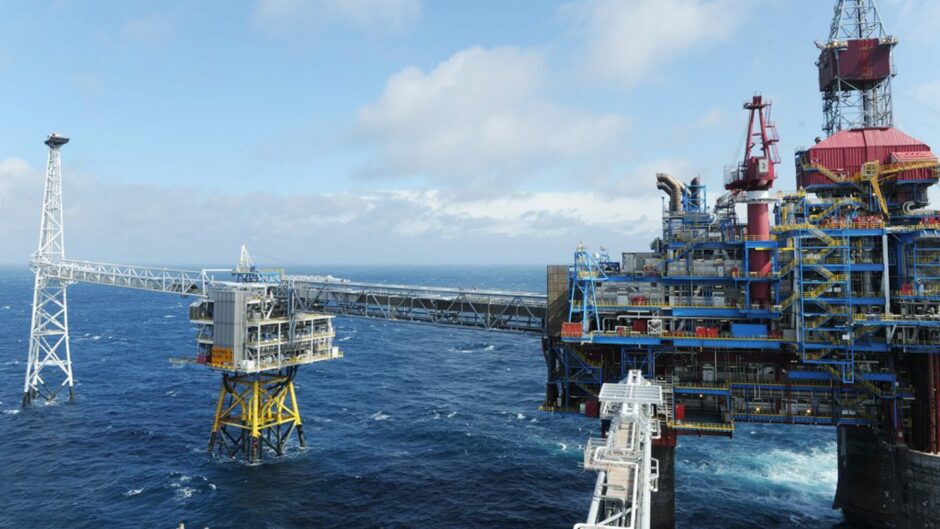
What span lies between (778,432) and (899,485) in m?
29.8

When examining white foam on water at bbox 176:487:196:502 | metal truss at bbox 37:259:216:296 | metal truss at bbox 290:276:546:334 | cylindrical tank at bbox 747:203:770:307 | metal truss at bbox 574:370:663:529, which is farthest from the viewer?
metal truss at bbox 37:259:216:296

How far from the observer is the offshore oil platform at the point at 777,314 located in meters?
42.9

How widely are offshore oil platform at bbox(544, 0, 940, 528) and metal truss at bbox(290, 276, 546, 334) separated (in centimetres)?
579

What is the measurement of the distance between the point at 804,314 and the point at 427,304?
3477 cm

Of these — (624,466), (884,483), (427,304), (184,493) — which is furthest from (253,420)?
(884,483)

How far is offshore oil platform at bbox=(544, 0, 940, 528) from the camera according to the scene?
42.8 m

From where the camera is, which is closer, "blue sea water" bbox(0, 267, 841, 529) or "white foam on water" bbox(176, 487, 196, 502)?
"blue sea water" bbox(0, 267, 841, 529)

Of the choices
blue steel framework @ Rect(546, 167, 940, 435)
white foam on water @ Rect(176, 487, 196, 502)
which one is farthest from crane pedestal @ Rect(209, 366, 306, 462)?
blue steel framework @ Rect(546, 167, 940, 435)

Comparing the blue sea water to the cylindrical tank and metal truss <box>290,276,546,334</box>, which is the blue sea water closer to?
metal truss <box>290,276,546,334</box>

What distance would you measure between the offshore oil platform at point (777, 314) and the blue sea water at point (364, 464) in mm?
6768

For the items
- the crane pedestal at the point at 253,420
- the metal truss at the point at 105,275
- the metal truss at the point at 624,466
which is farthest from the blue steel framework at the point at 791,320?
the metal truss at the point at 105,275

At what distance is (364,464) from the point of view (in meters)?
57.3

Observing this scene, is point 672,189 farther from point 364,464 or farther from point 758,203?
point 364,464

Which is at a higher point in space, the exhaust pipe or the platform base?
the exhaust pipe
